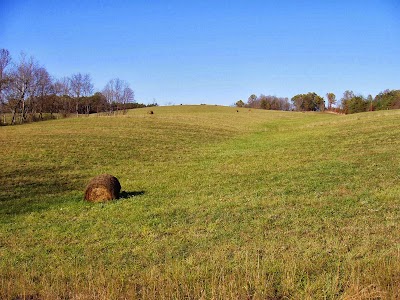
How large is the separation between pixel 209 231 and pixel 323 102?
163m

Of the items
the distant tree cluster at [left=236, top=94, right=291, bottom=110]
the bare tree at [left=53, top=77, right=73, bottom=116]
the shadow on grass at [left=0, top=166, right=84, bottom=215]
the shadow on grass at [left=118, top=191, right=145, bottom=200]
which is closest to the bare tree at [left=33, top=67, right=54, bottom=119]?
the bare tree at [left=53, top=77, right=73, bottom=116]

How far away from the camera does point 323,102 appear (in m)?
160

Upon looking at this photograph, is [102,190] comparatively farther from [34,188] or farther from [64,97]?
[64,97]

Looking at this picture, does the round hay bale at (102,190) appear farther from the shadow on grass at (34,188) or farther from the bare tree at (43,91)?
the bare tree at (43,91)

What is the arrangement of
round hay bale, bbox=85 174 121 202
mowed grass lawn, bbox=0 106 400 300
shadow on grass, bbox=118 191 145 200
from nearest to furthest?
mowed grass lawn, bbox=0 106 400 300, round hay bale, bbox=85 174 121 202, shadow on grass, bbox=118 191 145 200

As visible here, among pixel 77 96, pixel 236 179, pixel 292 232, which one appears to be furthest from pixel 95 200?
pixel 77 96

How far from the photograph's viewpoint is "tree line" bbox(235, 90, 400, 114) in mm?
118600

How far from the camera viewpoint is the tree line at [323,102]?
119 metres

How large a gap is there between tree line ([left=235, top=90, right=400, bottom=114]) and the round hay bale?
384 ft

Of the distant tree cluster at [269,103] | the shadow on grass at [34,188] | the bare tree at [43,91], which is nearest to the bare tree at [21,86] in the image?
the bare tree at [43,91]

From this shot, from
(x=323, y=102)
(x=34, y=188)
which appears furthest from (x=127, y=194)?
(x=323, y=102)

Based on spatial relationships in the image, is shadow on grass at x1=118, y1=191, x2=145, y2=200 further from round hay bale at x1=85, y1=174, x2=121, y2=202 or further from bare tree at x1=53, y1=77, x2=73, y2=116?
bare tree at x1=53, y1=77, x2=73, y2=116

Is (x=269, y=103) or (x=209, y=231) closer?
(x=209, y=231)

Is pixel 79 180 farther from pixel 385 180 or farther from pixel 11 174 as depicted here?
pixel 385 180
